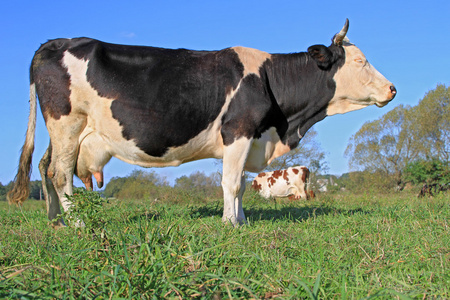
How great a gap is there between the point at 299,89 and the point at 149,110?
2459 mm

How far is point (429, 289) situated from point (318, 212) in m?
4.67

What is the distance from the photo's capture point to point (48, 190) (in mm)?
6496

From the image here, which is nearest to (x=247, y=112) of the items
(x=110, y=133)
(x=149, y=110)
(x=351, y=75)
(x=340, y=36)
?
(x=149, y=110)

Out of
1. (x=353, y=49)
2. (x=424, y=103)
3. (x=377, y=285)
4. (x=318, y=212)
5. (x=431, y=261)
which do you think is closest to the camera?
(x=377, y=285)

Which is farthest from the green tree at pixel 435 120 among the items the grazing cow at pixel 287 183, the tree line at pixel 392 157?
the grazing cow at pixel 287 183

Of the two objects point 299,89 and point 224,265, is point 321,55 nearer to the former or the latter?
point 299,89

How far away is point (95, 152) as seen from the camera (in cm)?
598

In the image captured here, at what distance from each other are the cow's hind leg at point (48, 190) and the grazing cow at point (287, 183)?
44.6 ft

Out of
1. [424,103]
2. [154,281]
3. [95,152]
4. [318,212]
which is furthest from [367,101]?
[424,103]

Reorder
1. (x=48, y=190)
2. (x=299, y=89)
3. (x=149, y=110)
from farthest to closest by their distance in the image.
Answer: (x=299, y=89), (x=48, y=190), (x=149, y=110)

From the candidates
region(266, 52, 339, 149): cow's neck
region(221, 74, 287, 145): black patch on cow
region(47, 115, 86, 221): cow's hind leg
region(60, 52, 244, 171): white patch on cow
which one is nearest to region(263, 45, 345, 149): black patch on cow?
region(266, 52, 339, 149): cow's neck

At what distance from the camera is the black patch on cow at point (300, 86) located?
6.51 meters

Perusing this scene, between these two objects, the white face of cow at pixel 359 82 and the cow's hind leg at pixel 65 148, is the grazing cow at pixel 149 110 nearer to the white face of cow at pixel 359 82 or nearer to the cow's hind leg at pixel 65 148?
the cow's hind leg at pixel 65 148

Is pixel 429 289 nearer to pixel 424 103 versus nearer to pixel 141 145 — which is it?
pixel 141 145
